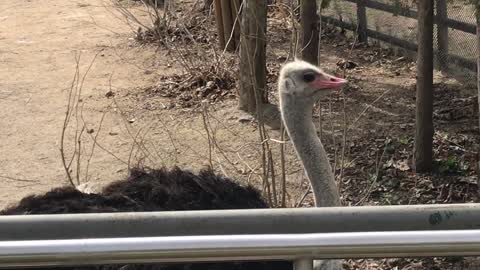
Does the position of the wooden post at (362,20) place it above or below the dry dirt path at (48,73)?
above

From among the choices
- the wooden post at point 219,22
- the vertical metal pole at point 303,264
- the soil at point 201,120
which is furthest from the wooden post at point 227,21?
the vertical metal pole at point 303,264

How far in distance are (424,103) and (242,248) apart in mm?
4999

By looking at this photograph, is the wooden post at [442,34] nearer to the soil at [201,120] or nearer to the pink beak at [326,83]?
the soil at [201,120]

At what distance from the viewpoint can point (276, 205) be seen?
17.0ft

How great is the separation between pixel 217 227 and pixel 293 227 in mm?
132

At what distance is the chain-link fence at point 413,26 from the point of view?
852cm

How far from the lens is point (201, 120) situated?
806 centimetres

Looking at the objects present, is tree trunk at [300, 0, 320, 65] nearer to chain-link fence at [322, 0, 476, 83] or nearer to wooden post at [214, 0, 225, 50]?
chain-link fence at [322, 0, 476, 83]

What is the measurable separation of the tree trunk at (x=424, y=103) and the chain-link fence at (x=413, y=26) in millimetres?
1362

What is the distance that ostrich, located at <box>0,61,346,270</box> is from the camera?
365cm

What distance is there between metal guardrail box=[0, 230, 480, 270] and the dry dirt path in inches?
200

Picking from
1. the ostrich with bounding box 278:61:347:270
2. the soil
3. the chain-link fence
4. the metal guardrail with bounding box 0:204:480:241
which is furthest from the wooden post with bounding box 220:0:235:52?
the metal guardrail with bounding box 0:204:480:241

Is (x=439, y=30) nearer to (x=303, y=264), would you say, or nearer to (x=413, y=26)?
(x=413, y=26)

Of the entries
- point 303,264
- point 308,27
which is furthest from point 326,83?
point 308,27
